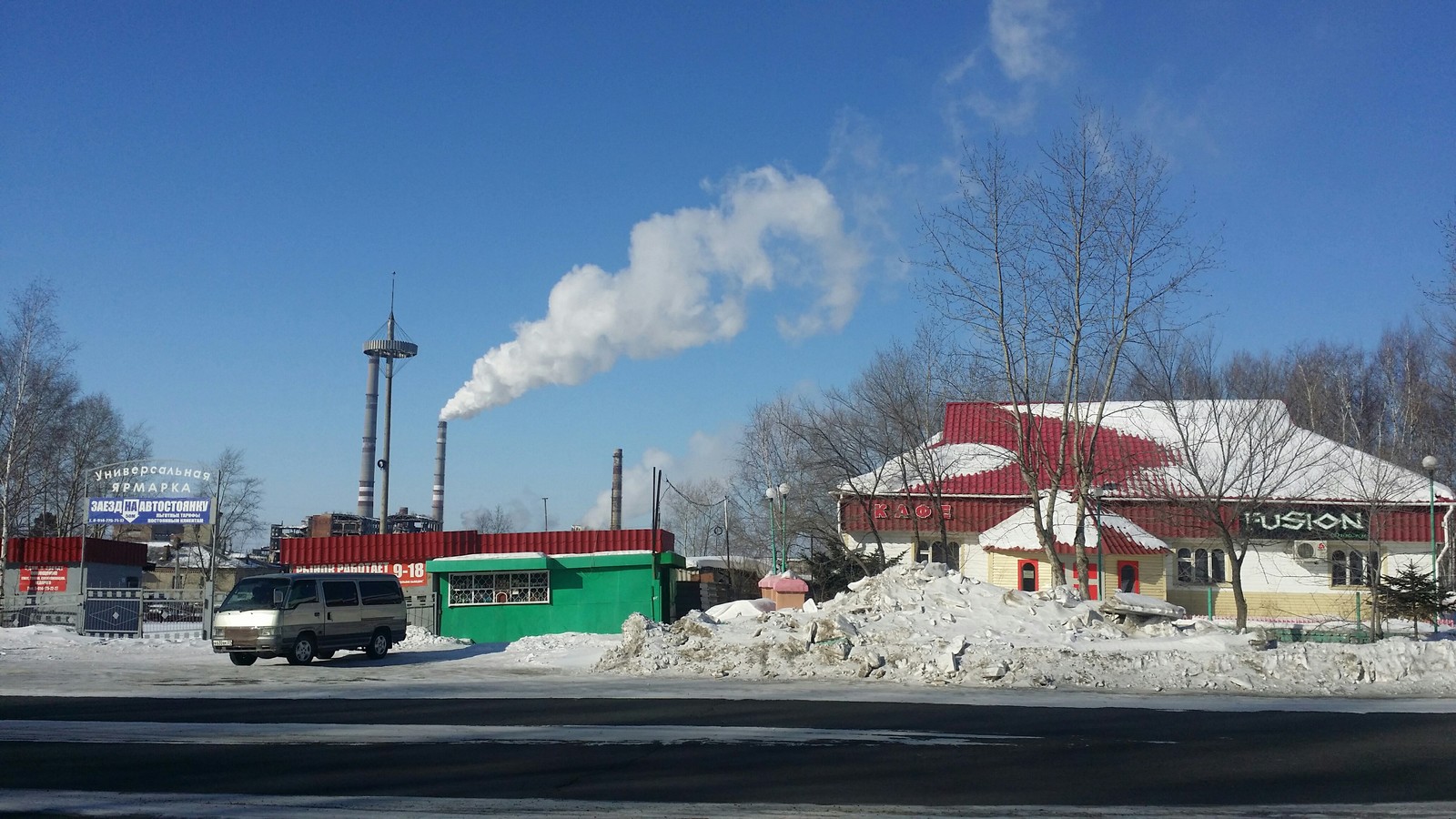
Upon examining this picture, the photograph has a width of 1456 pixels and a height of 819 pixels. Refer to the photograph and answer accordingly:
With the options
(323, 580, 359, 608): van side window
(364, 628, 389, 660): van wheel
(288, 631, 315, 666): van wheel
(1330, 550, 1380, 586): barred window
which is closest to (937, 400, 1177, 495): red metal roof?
(1330, 550, 1380, 586): barred window

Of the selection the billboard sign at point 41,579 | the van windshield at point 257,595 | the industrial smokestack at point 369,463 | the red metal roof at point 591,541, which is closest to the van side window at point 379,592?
the van windshield at point 257,595

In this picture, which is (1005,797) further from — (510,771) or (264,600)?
(264,600)

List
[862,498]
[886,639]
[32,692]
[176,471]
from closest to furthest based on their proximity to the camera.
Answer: [32,692] → [886,639] → [176,471] → [862,498]

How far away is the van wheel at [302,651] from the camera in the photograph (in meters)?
23.0

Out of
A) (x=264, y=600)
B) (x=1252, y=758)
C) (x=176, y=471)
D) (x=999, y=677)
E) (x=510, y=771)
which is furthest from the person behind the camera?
(x=176, y=471)

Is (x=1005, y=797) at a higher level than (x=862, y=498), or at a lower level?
lower

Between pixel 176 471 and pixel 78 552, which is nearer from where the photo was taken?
pixel 176 471

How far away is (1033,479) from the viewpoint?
94.8 ft

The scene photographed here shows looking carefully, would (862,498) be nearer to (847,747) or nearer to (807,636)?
(807,636)

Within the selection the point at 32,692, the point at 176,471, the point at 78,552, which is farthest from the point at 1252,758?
the point at 78,552

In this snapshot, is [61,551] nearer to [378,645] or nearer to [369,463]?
[378,645]

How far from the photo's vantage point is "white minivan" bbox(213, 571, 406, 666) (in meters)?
22.6

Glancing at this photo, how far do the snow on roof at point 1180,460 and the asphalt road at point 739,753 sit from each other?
20.9 meters

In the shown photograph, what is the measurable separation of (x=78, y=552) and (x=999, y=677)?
118 feet
